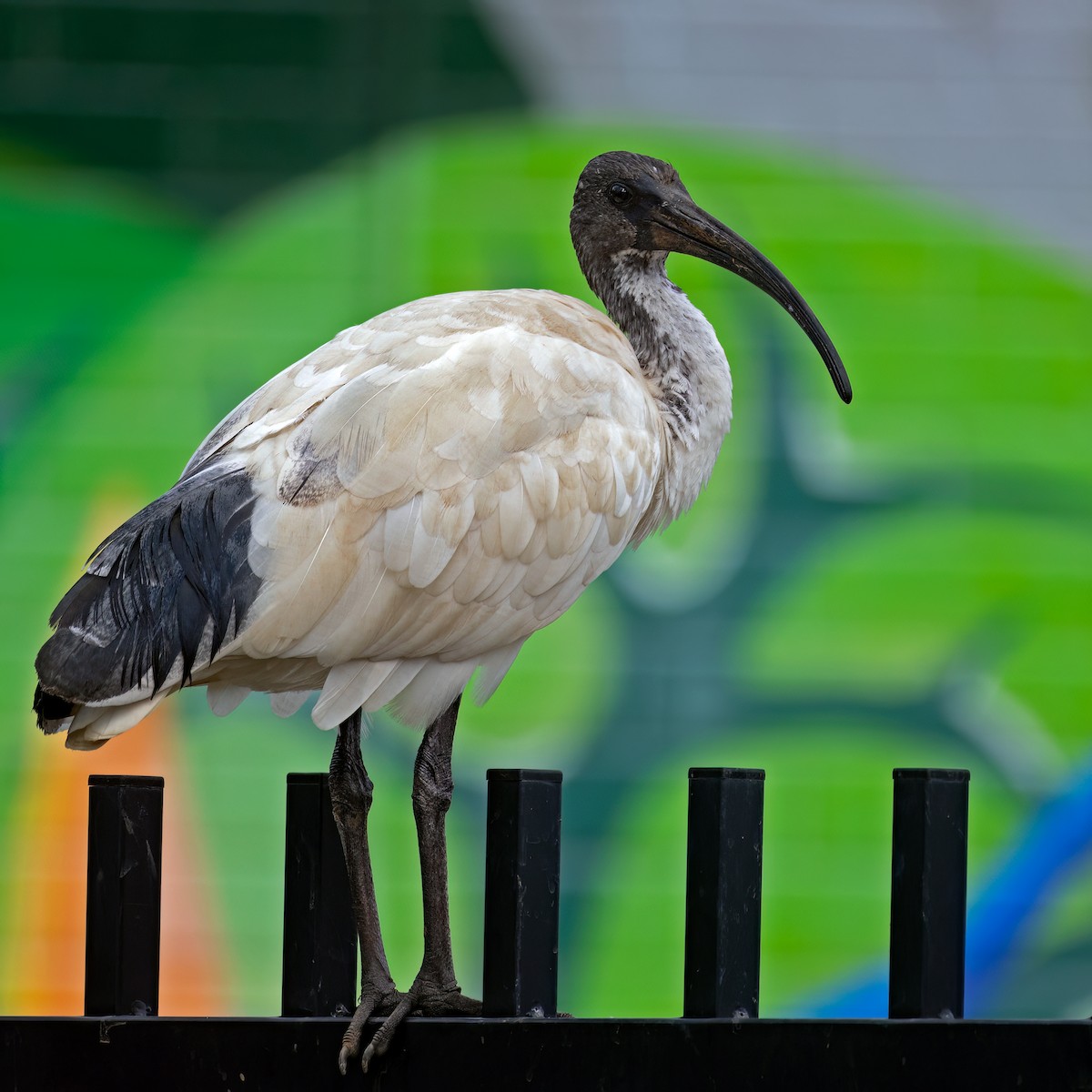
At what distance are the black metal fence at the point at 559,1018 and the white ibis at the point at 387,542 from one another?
28 centimetres

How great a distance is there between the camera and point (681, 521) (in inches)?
196

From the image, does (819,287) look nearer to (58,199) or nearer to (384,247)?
(384,247)

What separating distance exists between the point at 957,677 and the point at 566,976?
4.62 feet

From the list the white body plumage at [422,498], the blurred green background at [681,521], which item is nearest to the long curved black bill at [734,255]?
the white body plumage at [422,498]

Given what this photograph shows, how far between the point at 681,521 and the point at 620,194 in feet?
6.12

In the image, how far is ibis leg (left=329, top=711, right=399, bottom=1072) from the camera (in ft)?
7.89

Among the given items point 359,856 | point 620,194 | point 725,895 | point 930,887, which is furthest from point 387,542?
point 620,194

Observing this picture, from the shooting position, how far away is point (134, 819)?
2.04 metres

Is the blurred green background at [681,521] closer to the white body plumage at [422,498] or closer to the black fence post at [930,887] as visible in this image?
the white body plumage at [422,498]

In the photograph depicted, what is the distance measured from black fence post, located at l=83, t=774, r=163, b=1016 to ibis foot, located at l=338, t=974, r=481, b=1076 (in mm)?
248

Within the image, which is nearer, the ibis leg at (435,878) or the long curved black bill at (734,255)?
the ibis leg at (435,878)

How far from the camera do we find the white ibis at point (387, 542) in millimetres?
2270

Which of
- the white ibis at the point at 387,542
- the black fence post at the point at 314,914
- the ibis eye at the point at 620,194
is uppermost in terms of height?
the ibis eye at the point at 620,194

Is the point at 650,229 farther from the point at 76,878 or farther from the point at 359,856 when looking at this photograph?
the point at 76,878
